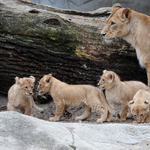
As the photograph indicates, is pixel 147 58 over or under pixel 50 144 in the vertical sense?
over

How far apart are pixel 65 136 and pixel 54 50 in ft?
12.3

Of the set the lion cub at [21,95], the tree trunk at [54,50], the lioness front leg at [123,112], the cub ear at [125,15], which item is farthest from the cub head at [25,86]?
the cub ear at [125,15]

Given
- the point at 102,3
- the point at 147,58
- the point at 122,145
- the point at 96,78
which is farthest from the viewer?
the point at 102,3

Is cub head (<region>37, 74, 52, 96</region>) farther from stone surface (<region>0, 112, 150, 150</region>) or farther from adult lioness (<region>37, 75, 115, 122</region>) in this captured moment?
stone surface (<region>0, 112, 150, 150</region>)

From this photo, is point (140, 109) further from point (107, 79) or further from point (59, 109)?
point (59, 109)

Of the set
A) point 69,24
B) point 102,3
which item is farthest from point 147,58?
point 102,3

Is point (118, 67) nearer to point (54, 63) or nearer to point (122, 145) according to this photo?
point (54, 63)

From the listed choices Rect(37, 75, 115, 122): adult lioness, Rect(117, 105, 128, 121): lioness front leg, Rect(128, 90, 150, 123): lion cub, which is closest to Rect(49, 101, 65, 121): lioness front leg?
Rect(37, 75, 115, 122): adult lioness

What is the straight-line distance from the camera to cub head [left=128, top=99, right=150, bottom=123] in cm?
558

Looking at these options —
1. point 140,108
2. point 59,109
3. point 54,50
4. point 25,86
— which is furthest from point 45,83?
point 140,108

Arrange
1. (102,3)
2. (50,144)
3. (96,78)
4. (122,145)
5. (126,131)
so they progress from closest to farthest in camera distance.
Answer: (50,144), (122,145), (126,131), (96,78), (102,3)

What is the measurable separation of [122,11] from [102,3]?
10233mm

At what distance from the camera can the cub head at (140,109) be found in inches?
220

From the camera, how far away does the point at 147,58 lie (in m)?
6.80
